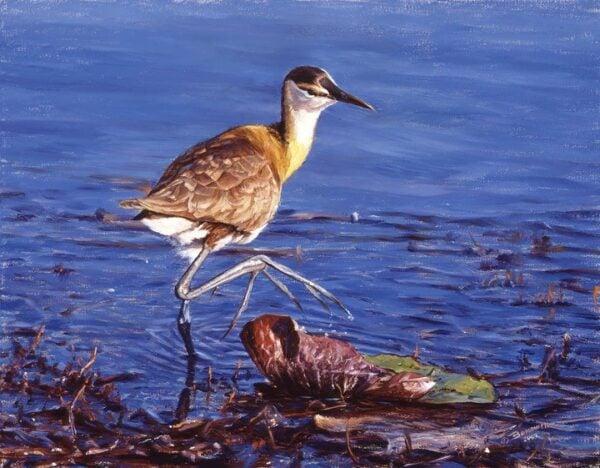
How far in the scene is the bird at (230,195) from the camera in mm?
3320

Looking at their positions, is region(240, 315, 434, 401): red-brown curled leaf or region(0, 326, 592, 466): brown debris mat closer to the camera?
region(0, 326, 592, 466): brown debris mat

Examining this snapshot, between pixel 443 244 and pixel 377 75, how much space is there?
0.59 metres

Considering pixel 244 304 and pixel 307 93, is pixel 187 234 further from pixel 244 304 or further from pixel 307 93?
pixel 307 93

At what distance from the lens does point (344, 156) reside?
3545 mm

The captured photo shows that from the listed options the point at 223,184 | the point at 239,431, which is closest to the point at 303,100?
the point at 223,184

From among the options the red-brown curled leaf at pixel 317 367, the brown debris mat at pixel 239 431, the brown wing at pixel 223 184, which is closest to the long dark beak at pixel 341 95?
the brown wing at pixel 223 184

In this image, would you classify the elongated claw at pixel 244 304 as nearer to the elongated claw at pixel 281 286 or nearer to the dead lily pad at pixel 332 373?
the elongated claw at pixel 281 286

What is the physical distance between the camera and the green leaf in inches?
115

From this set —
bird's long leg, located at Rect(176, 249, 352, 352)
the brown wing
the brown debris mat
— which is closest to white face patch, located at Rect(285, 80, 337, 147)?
the brown wing

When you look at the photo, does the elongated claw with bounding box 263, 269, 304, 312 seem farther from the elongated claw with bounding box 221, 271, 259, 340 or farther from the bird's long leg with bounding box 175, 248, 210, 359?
the bird's long leg with bounding box 175, 248, 210, 359

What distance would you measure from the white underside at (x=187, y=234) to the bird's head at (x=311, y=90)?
0.42 meters

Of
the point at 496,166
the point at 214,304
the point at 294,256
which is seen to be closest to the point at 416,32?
the point at 496,166

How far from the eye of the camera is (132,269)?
137 inches

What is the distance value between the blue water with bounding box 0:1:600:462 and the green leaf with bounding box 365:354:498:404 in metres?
0.16
